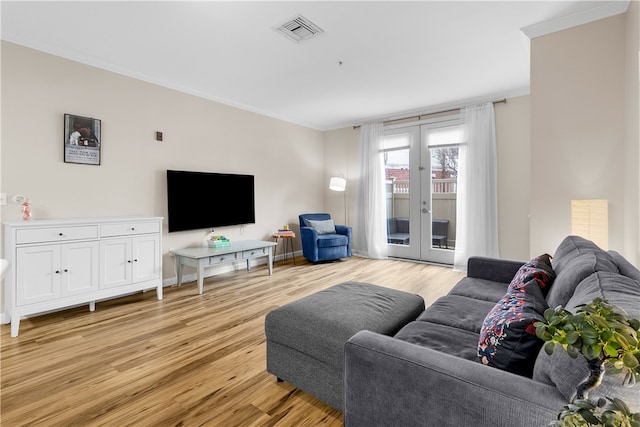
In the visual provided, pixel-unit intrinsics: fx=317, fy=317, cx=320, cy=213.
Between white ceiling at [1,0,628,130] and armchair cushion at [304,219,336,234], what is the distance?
2.18 metres

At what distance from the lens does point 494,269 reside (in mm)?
2609

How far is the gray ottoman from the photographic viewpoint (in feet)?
5.32

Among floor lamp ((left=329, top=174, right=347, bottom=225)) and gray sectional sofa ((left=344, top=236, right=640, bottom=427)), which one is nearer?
gray sectional sofa ((left=344, top=236, right=640, bottom=427))

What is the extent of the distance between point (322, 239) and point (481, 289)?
3.21 metres

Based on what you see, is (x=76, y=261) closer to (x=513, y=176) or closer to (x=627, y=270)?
(x=627, y=270)

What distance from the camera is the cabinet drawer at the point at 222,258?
3.89 meters

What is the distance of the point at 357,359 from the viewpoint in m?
1.21

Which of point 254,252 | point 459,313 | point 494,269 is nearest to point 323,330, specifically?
point 459,313

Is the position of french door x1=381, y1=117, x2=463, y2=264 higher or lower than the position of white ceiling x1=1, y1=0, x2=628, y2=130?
lower

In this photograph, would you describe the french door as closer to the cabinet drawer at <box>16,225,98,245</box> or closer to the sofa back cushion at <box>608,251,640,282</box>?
the sofa back cushion at <box>608,251,640,282</box>

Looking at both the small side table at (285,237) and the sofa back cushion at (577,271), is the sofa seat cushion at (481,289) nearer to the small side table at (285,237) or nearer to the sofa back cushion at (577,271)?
the sofa back cushion at (577,271)

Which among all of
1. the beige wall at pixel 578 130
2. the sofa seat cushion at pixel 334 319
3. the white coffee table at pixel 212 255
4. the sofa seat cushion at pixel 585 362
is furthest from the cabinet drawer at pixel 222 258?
the sofa seat cushion at pixel 585 362

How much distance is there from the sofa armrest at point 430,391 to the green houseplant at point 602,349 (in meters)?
0.23

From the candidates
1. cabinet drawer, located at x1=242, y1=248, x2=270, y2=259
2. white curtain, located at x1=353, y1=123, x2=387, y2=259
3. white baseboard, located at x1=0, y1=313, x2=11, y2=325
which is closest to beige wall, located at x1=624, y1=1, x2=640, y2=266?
white curtain, located at x1=353, y1=123, x2=387, y2=259
